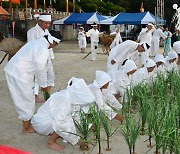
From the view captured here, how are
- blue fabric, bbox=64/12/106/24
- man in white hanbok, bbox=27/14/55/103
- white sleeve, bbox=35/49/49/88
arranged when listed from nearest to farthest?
white sleeve, bbox=35/49/49/88 → man in white hanbok, bbox=27/14/55/103 → blue fabric, bbox=64/12/106/24

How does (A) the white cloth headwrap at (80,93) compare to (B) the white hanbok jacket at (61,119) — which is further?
(A) the white cloth headwrap at (80,93)

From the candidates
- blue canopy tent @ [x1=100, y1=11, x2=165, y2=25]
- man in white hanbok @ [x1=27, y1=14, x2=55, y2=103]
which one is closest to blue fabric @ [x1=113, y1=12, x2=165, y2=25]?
blue canopy tent @ [x1=100, y1=11, x2=165, y2=25]

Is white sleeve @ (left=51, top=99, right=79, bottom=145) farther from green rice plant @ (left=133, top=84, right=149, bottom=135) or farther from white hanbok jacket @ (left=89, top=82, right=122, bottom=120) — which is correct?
green rice plant @ (left=133, top=84, right=149, bottom=135)

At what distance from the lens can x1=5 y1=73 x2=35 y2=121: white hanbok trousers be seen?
14.0 ft

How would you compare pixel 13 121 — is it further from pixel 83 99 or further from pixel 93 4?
pixel 93 4

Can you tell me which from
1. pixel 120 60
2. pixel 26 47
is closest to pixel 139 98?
pixel 26 47

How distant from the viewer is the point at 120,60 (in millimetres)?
6734

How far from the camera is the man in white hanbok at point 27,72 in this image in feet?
13.8

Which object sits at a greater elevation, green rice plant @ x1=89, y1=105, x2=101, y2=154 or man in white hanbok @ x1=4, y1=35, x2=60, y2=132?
man in white hanbok @ x1=4, y1=35, x2=60, y2=132

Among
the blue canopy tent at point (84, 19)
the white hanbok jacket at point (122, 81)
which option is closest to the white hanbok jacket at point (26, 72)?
the white hanbok jacket at point (122, 81)

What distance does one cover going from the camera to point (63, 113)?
3.71 m

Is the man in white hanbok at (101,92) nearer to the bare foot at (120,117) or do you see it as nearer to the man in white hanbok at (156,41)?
the bare foot at (120,117)

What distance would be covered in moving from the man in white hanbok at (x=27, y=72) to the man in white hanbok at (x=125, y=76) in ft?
5.36

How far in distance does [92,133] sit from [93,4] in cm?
2682
